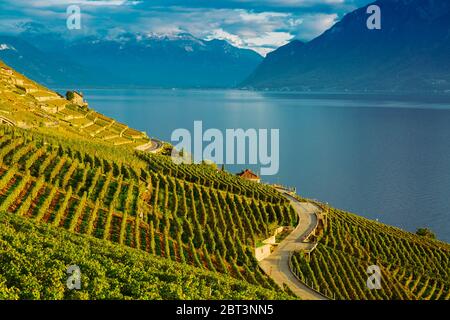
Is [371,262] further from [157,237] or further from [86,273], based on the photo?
[86,273]

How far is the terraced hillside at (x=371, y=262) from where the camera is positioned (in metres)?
47.7

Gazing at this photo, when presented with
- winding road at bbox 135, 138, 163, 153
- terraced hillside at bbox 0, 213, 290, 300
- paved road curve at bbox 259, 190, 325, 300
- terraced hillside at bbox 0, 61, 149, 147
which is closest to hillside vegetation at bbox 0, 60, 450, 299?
terraced hillside at bbox 0, 213, 290, 300

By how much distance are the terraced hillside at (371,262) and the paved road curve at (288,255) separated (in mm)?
1088

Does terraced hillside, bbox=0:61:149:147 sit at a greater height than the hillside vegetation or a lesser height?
greater

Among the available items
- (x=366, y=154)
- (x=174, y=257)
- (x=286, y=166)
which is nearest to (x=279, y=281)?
(x=174, y=257)

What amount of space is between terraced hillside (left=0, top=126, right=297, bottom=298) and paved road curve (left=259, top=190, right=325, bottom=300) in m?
1.61

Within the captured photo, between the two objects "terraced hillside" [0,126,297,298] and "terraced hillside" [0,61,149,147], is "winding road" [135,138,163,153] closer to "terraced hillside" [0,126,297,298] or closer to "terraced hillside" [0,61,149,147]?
"terraced hillside" [0,61,149,147]

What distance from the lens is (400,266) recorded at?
59500 mm

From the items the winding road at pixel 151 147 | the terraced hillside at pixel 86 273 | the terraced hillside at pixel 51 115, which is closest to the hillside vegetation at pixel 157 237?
the terraced hillside at pixel 86 273

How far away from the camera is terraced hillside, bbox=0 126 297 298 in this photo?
4206 cm

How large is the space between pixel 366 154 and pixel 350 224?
96.8m

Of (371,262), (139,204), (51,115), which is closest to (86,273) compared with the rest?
(139,204)

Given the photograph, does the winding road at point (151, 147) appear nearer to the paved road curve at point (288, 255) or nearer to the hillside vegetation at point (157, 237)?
the hillside vegetation at point (157, 237)
